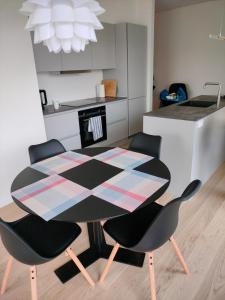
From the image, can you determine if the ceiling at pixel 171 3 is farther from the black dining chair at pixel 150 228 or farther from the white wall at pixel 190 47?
the black dining chair at pixel 150 228

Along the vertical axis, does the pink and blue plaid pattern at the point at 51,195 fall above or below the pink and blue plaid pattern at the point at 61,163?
below

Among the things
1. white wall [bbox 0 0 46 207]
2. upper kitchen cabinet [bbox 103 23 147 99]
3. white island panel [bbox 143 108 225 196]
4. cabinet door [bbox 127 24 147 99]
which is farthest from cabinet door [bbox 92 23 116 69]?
white island panel [bbox 143 108 225 196]

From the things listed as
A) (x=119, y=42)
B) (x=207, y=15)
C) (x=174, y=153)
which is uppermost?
(x=207, y=15)

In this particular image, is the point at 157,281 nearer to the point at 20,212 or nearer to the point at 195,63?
the point at 20,212

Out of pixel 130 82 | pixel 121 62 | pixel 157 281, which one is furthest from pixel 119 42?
pixel 157 281

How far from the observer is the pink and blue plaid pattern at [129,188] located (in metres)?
1.25

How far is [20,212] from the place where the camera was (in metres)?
2.42

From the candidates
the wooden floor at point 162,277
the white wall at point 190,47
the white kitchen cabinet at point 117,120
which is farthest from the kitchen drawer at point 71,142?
the white wall at point 190,47

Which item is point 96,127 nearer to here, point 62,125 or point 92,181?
point 62,125

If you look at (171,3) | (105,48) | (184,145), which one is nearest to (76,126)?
(105,48)

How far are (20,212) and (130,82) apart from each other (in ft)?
9.55

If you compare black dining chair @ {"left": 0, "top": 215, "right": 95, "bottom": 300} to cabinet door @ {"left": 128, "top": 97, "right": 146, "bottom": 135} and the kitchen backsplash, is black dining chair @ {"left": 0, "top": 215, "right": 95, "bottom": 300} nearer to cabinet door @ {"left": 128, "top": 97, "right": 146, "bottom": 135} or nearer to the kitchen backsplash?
the kitchen backsplash

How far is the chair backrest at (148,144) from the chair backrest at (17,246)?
1.30 m

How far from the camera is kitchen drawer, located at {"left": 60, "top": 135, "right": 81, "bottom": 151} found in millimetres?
3255
